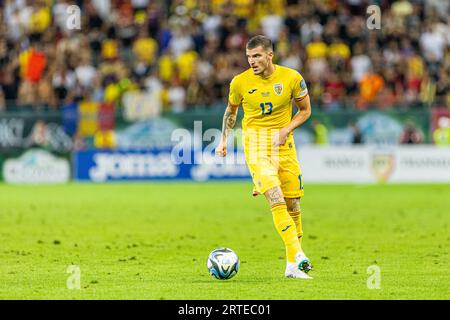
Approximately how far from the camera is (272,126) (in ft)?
40.2

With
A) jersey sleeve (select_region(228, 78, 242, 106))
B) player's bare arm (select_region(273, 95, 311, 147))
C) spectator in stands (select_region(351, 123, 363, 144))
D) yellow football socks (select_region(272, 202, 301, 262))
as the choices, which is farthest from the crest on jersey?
spectator in stands (select_region(351, 123, 363, 144))

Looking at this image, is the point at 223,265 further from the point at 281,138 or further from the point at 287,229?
the point at 281,138

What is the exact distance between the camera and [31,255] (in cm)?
1455

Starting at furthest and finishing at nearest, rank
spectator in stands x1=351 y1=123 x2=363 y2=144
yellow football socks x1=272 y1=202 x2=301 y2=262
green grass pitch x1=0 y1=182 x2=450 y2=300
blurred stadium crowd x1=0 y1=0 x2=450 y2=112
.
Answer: blurred stadium crowd x1=0 y1=0 x2=450 y2=112, spectator in stands x1=351 y1=123 x2=363 y2=144, yellow football socks x1=272 y1=202 x2=301 y2=262, green grass pitch x1=0 y1=182 x2=450 y2=300

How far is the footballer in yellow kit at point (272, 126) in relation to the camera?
11.9 meters

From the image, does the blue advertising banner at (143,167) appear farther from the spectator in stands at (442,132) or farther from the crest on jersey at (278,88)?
the crest on jersey at (278,88)

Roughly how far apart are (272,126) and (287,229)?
4.13ft

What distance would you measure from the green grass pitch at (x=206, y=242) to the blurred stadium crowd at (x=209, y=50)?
12.5 ft

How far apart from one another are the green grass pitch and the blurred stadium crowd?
12.5 ft

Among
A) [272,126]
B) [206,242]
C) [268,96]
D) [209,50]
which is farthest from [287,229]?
[209,50]

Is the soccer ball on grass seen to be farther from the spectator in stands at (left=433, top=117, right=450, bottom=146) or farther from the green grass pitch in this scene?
the spectator in stands at (left=433, top=117, right=450, bottom=146)

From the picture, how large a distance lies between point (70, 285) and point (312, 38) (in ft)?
74.4

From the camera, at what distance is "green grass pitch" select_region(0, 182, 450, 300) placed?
11102 millimetres

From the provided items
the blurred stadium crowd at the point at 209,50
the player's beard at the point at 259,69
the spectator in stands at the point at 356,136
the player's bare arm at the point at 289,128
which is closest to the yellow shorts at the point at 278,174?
the player's bare arm at the point at 289,128
